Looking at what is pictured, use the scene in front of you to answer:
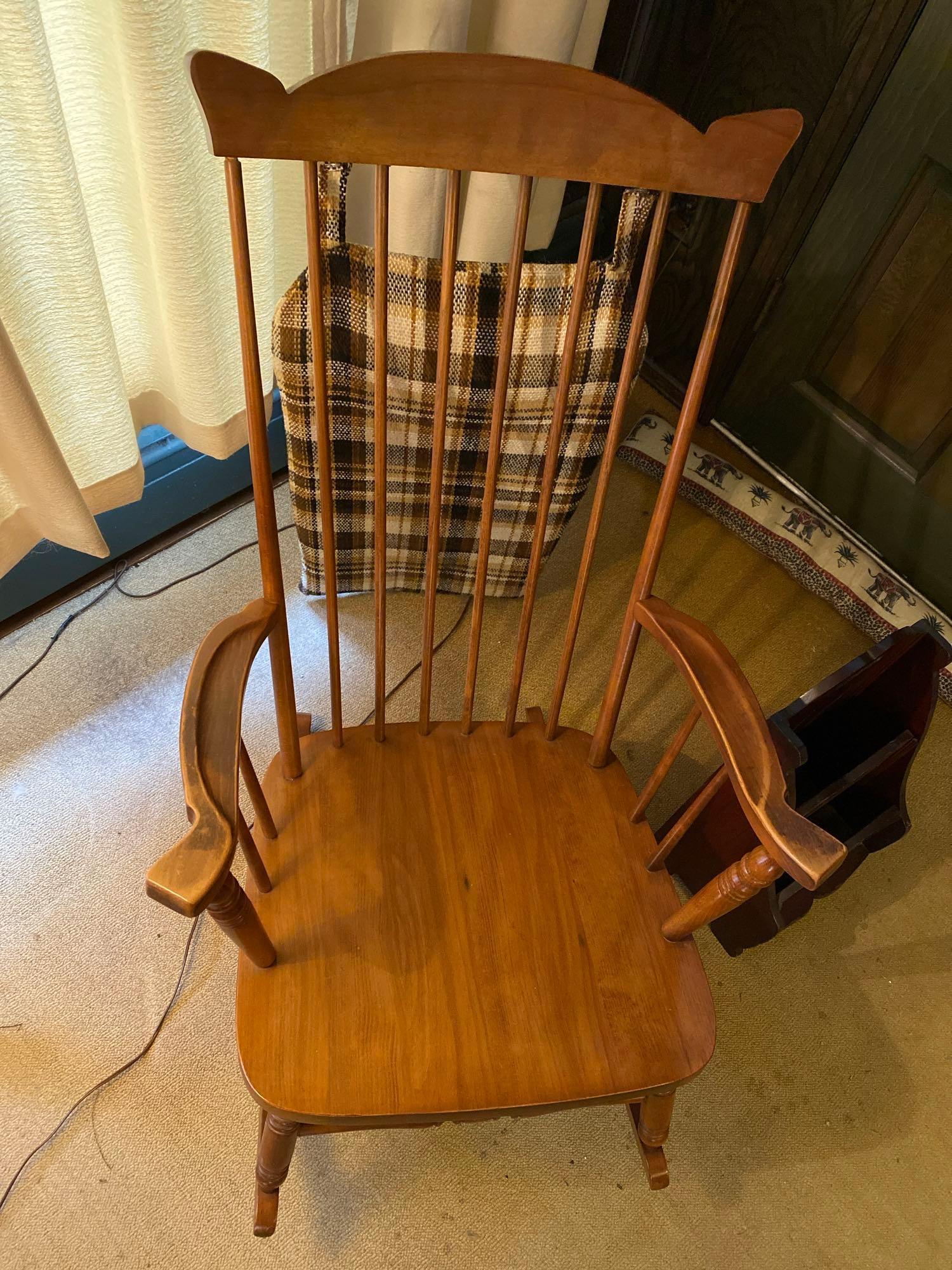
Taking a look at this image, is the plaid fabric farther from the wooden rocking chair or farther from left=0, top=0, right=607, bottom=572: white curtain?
the wooden rocking chair

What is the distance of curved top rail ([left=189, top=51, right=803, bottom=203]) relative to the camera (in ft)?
2.03

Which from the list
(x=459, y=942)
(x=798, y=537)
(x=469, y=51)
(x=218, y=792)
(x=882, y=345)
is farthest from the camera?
(x=798, y=537)

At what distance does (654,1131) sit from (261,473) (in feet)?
2.86

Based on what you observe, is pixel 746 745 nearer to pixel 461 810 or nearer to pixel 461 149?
pixel 461 810

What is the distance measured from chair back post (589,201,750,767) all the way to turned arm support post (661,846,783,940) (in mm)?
216

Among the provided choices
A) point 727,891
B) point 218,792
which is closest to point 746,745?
A: point 727,891

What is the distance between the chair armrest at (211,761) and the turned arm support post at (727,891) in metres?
0.44

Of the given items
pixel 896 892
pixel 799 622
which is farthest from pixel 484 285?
pixel 896 892

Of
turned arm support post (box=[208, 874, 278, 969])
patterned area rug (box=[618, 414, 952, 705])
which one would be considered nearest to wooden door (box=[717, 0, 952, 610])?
patterned area rug (box=[618, 414, 952, 705])

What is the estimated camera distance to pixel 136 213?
1170 mm

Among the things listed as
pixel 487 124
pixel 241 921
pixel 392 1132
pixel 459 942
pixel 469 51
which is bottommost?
pixel 392 1132

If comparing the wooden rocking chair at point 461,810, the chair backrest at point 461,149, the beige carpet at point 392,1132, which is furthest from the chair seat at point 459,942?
the beige carpet at point 392,1132

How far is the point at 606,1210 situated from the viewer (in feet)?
3.65

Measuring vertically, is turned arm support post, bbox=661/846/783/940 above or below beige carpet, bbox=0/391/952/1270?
above
